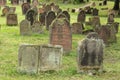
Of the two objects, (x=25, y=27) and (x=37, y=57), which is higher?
(x=25, y=27)

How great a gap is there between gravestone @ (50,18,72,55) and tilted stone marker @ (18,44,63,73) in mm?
3644

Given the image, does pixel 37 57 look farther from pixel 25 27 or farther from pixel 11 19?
pixel 11 19

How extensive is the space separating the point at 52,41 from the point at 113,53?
298 centimetres

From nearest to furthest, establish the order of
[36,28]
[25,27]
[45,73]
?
[45,73] < [25,27] < [36,28]

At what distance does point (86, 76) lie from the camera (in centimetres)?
1310

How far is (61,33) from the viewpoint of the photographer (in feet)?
55.2

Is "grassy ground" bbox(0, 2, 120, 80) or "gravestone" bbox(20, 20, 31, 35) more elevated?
"gravestone" bbox(20, 20, 31, 35)

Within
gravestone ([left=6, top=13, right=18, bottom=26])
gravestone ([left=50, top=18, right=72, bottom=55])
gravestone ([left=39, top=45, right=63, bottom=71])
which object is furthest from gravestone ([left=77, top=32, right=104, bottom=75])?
gravestone ([left=6, top=13, right=18, bottom=26])

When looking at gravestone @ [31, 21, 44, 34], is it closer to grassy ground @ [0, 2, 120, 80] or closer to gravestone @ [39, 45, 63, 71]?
grassy ground @ [0, 2, 120, 80]

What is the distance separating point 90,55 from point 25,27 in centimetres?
939

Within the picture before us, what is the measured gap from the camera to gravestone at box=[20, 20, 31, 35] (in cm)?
2203

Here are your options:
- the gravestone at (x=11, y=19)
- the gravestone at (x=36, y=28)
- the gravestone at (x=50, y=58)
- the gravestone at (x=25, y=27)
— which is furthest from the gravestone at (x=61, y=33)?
the gravestone at (x=11, y=19)

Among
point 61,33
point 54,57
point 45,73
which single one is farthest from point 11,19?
point 45,73

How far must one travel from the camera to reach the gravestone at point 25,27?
2203 cm
